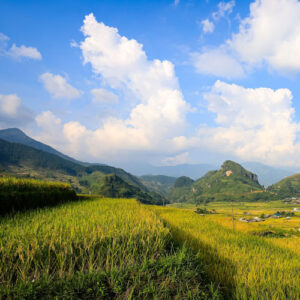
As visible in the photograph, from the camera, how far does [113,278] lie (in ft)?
10.4

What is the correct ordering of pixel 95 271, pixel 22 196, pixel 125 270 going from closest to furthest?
pixel 95 271, pixel 125 270, pixel 22 196

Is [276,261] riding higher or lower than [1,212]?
higher

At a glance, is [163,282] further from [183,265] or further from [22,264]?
[22,264]

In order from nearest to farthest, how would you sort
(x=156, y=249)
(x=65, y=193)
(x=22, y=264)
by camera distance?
(x=22, y=264) < (x=156, y=249) < (x=65, y=193)

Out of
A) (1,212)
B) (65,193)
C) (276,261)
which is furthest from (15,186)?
(276,261)

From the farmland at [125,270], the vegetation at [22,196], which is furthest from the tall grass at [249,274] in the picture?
the vegetation at [22,196]

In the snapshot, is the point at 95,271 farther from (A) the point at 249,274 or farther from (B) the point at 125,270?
(A) the point at 249,274

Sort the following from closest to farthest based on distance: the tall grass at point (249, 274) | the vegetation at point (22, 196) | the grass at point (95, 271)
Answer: the grass at point (95, 271)
the tall grass at point (249, 274)
the vegetation at point (22, 196)

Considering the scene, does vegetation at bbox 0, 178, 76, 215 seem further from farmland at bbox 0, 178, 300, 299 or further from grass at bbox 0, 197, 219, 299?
grass at bbox 0, 197, 219, 299

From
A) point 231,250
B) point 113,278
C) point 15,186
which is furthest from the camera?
point 15,186

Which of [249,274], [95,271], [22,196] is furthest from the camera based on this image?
[22,196]

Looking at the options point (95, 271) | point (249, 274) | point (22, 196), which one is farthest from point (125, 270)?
point (22, 196)

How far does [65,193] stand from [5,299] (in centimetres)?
1679

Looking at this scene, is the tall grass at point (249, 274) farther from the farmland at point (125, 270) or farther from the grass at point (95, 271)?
the grass at point (95, 271)
